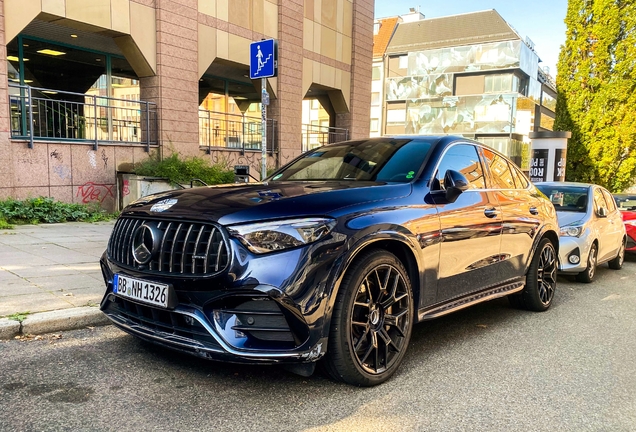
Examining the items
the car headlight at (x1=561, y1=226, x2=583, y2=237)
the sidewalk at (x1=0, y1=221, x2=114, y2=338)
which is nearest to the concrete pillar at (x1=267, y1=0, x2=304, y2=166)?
the sidewalk at (x1=0, y1=221, x2=114, y2=338)

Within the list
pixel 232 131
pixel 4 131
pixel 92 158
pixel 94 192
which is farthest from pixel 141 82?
pixel 4 131

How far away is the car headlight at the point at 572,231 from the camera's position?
7082 millimetres

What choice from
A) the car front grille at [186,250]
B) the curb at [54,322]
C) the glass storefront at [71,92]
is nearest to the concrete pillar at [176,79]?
the glass storefront at [71,92]

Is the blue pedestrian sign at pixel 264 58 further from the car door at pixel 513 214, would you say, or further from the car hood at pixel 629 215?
the car hood at pixel 629 215

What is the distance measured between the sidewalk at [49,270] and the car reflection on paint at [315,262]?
4.07ft

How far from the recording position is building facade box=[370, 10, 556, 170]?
4875cm

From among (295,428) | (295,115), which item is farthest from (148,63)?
(295,428)

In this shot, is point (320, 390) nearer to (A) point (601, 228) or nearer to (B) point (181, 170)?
(A) point (601, 228)

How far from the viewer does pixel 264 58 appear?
26.5 ft

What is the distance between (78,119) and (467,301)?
10660 mm

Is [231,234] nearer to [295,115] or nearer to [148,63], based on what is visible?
[148,63]

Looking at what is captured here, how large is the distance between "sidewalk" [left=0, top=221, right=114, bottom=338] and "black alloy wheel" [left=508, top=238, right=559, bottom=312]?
4.13 meters

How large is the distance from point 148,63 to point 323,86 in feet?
26.9

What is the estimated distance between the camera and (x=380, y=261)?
3.26m
